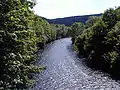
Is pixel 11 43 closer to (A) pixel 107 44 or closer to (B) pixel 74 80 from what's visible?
(B) pixel 74 80

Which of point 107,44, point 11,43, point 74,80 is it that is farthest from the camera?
point 107,44

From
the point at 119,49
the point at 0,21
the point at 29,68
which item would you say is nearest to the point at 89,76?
the point at 119,49

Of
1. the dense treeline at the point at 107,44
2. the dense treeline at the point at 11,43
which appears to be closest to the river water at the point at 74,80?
the dense treeline at the point at 107,44

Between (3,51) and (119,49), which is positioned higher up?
(3,51)

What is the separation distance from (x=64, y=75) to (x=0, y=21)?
40.7 m

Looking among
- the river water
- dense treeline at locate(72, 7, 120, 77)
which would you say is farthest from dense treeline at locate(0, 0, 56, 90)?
dense treeline at locate(72, 7, 120, 77)

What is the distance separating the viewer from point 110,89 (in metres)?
40.7

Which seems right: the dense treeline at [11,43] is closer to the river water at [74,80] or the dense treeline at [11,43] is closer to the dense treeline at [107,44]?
the river water at [74,80]

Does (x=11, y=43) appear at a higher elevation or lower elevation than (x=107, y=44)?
higher

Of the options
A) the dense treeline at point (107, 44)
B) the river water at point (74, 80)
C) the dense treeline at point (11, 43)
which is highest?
the dense treeline at point (11, 43)

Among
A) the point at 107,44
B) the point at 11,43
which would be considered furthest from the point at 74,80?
the point at 11,43

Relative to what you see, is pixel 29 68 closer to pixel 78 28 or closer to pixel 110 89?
pixel 110 89

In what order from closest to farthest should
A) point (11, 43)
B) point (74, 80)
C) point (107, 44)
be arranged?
1. point (11, 43)
2. point (74, 80)
3. point (107, 44)

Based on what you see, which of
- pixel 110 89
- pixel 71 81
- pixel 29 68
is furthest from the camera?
pixel 71 81
